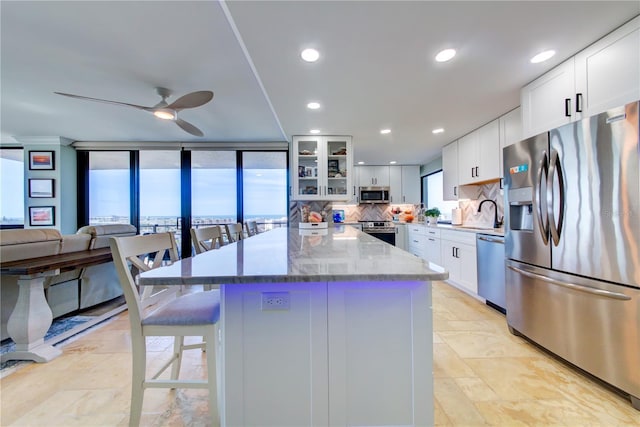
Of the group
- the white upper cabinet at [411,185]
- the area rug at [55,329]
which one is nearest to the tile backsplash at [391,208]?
the white upper cabinet at [411,185]

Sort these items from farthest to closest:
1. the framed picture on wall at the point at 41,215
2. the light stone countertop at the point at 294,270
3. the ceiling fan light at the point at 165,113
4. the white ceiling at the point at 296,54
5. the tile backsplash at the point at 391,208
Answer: the framed picture on wall at the point at 41,215, the tile backsplash at the point at 391,208, the ceiling fan light at the point at 165,113, the white ceiling at the point at 296,54, the light stone countertop at the point at 294,270

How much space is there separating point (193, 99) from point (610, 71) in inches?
125

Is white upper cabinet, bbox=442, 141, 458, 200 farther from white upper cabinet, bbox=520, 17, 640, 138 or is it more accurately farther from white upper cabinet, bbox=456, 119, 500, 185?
white upper cabinet, bbox=520, 17, 640, 138

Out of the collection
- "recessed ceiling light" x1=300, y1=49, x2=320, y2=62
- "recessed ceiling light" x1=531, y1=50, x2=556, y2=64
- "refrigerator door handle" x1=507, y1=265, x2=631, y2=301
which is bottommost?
"refrigerator door handle" x1=507, y1=265, x2=631, y2=301

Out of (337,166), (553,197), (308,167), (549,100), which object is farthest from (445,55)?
(308,167)

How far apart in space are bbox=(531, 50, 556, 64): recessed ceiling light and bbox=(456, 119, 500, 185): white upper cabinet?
1237 mm

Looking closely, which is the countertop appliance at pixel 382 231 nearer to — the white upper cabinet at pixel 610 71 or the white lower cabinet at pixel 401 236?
the white lower cabinet at pixel 401 236

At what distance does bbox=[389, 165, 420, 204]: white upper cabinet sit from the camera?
19.7 feet

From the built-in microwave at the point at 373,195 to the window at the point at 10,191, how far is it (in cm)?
661

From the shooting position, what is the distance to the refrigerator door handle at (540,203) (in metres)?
1.95

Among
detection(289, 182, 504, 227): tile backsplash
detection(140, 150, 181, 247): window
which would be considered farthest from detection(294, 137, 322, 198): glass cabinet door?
detection(140, 150, 181, 247): window

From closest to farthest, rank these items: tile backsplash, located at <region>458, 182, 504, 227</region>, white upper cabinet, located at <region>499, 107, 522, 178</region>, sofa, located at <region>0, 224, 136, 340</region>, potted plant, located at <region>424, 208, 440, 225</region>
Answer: sofa, located at <region>0, 224, 136, 340</region> → white upper cabinet, located at <region>499, 107, 522, 178</region> → tile backsplash, located at <region>458, 182, 504, 227</region> → potted plant, located at <region>424, 208, 440, 225</region>

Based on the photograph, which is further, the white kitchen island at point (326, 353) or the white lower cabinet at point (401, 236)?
the white lower cabinet at point (401, 236)

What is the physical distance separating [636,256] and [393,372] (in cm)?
160
